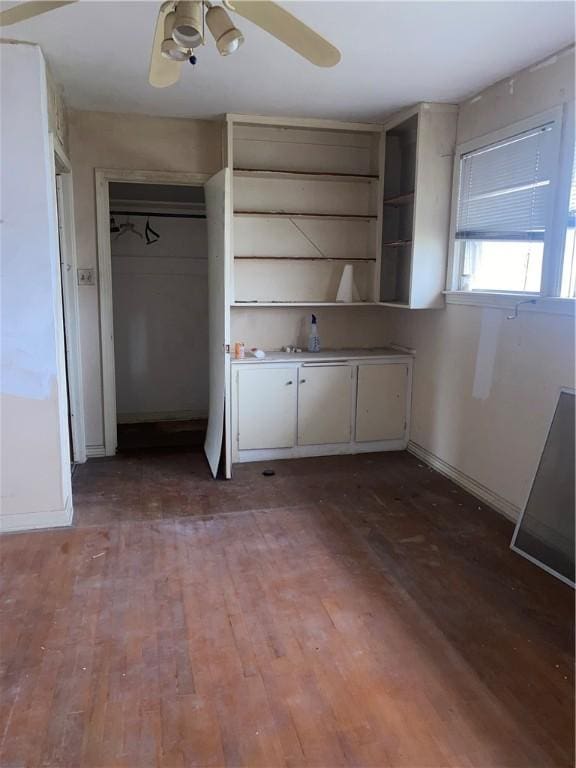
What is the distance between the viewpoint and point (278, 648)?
2193mm

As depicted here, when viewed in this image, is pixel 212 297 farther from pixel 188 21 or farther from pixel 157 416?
pixel 188 21

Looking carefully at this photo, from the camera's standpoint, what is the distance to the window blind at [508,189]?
301cm

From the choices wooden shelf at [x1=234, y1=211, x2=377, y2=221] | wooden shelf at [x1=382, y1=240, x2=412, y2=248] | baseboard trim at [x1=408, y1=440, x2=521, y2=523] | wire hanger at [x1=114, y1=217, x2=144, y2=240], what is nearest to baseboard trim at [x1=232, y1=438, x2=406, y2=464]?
baseboard trim at [x1=408, y1=440, x2=521, y2=523]

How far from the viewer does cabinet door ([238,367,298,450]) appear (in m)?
4.19

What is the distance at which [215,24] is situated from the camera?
1.69 meters

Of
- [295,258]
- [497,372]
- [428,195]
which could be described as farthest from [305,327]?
[497,372]

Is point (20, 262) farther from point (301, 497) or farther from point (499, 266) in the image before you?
point (499, 266)

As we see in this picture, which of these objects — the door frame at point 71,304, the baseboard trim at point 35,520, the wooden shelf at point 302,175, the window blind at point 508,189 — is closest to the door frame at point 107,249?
the door frame at point 71,304

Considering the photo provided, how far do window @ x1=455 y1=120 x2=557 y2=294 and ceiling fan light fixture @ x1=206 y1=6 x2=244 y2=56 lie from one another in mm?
1984

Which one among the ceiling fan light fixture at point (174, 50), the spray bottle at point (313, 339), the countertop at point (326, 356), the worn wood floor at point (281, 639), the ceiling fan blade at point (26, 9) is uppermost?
the ceiling fan blade at point (26, 9)

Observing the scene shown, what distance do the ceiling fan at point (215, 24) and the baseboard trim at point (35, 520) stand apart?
94.4 inches

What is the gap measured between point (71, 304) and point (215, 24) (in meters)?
2.82

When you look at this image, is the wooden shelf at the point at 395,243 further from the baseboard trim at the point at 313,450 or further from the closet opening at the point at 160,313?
the closet opening at the point at 160,313

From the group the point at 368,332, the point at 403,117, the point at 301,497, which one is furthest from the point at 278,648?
the point at 403,117
